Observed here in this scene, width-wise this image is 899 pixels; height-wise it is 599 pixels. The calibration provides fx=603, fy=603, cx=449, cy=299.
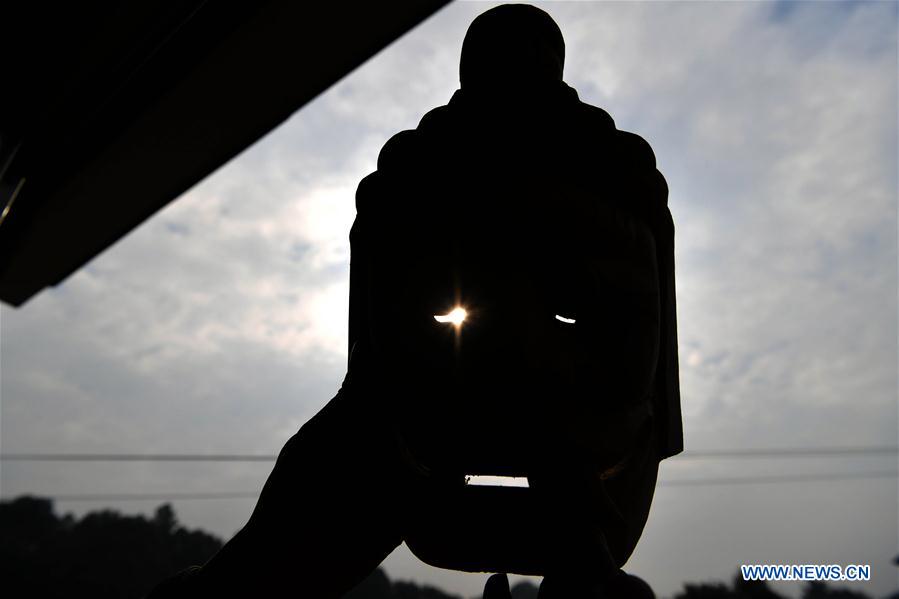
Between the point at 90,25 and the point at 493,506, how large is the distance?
2043 millimetres

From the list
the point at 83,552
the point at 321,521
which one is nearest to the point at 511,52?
the point at 321,521

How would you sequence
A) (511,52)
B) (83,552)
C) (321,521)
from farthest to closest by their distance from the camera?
(83,552)
(511,52)
(321,521)

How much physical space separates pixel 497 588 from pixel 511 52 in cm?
73

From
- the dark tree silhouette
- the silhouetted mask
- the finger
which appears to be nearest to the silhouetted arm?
Answer: the finger

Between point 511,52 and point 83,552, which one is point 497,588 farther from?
point 83,552

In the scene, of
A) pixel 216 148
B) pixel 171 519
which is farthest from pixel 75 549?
pixel 216 148

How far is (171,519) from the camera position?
32.3 ft

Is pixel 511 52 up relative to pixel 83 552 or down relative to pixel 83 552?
up

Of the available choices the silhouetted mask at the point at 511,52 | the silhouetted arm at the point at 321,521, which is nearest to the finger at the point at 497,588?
the silhouetted arm at the point at 321,521

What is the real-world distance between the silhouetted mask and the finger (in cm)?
64

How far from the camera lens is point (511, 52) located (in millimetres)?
852

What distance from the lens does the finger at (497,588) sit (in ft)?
2.55

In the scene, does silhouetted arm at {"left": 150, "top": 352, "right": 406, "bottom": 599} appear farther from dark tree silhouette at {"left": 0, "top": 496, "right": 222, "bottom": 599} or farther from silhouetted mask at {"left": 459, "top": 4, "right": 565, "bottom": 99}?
dark tree silhouette at {"left": 0, "top": 496, "right": 222, "bottom": 599}

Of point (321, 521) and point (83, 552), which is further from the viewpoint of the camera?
point (83, 552)
